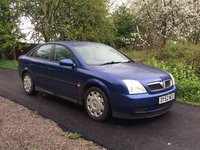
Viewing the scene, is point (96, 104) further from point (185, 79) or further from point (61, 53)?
point (185, 79)

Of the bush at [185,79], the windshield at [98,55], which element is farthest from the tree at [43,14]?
the windshield at [98,55]

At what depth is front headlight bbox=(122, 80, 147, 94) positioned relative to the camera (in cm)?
538

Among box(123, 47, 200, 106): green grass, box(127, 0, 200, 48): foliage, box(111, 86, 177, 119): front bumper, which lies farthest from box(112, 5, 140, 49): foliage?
box(111, 86, 177, 119): front bumper

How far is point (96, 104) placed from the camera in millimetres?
5852

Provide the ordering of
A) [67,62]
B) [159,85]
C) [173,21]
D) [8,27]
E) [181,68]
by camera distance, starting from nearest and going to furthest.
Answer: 1. [159,85]
2. [67,62]
3. [181,68]
4. [173,21]
5. [8,27]

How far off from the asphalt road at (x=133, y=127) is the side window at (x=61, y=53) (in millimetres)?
1083

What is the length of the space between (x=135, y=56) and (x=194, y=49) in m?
2.46

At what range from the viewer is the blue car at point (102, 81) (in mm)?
5434

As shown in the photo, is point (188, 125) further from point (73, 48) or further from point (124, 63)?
point (73, 48)

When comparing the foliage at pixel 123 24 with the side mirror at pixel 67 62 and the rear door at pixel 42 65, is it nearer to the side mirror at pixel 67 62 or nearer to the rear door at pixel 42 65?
the rear door at pixel 42 65

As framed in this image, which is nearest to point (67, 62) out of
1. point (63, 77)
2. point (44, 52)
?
point (63, 77)

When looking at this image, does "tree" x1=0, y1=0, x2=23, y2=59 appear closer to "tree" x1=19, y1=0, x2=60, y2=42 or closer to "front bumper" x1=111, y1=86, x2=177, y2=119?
"tree" x1=19, y1=0, x2=60, y2=42

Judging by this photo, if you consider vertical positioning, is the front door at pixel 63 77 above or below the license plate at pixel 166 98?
above

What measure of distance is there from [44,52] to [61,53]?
80 cm
